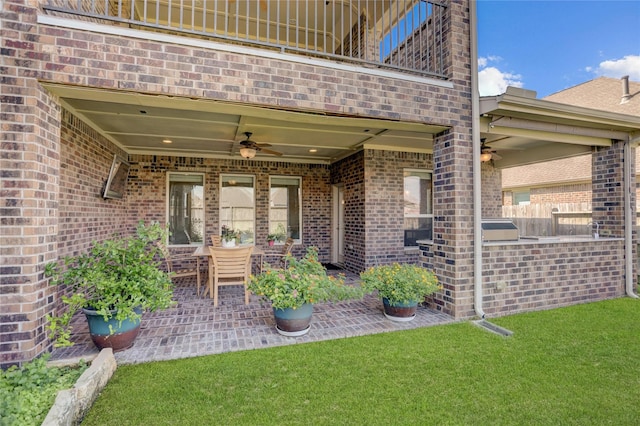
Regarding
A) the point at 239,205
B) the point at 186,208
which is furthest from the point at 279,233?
the point at 186,208

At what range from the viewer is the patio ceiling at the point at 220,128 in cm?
348

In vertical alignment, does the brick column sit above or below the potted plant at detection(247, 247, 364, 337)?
above

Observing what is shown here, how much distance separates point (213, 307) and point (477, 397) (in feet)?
12.0

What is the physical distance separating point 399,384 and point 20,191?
3.80 m

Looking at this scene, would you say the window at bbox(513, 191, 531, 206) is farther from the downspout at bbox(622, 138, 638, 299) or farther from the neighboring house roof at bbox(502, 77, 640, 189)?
the downspout at bbox(622, 138, 638, 299)

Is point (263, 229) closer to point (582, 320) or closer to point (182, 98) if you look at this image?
point (182, 98)

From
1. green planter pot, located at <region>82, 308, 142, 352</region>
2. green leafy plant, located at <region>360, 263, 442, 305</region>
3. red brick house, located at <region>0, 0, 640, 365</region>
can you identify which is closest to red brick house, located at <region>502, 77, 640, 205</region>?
red brick house, located at <region>0, 0, 640, 365</region>

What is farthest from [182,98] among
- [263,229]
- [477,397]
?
[263,229]

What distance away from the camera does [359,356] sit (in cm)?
308

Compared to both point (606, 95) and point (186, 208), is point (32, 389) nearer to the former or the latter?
point (186, 208)

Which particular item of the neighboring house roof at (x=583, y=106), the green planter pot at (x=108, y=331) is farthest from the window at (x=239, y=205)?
the neighboring house roof at (x=583, y=106)

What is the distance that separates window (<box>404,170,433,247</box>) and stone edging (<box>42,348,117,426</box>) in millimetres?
6017

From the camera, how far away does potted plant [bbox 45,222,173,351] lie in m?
2.90

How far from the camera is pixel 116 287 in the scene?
297 centimetres
